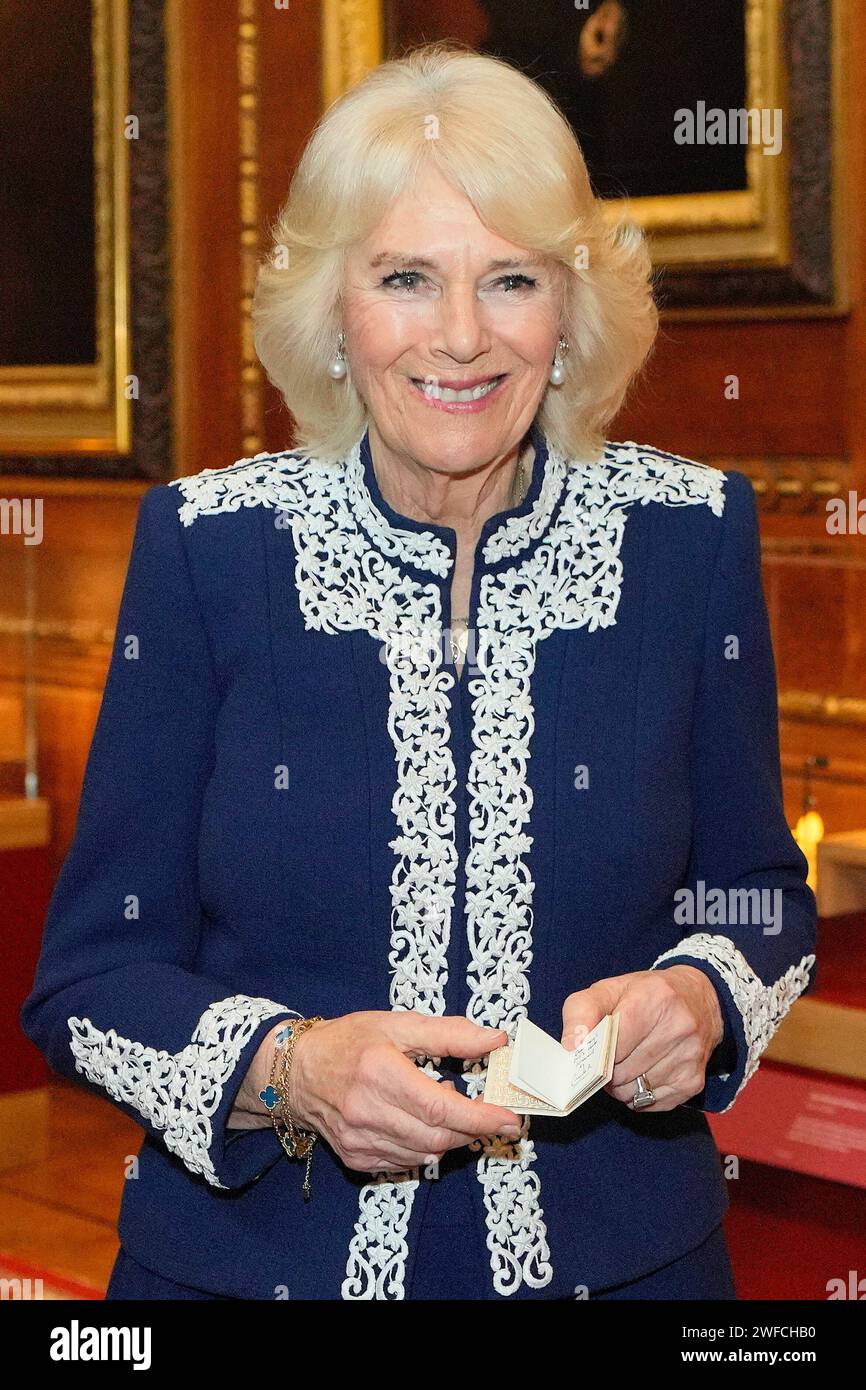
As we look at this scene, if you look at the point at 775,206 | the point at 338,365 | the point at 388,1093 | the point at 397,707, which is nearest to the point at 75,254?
the point at 775,206

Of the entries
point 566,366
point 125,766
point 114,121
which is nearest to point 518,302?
point 566,366

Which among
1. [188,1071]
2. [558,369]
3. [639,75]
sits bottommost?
[188,1071]

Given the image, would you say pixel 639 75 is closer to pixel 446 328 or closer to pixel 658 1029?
pixel 446 328

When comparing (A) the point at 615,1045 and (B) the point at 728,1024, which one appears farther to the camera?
(B) the point at 728,1024

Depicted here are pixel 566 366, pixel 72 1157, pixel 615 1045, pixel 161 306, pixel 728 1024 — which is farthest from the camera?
pixel 161 306

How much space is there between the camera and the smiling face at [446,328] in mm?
1937

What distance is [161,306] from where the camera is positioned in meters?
5.84

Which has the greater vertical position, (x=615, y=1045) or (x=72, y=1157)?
(x=615, y=1045)

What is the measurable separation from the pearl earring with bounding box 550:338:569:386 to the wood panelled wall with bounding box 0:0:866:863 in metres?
1.99

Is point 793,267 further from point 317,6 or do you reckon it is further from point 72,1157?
point 72,1157

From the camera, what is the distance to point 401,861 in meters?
1.92

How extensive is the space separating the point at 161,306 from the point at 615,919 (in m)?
4.31

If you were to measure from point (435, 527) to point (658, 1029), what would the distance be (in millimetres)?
619

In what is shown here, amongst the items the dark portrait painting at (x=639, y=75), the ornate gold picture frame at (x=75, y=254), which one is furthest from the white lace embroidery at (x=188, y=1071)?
the ornate gold picture frame at (x=75, y=254)
